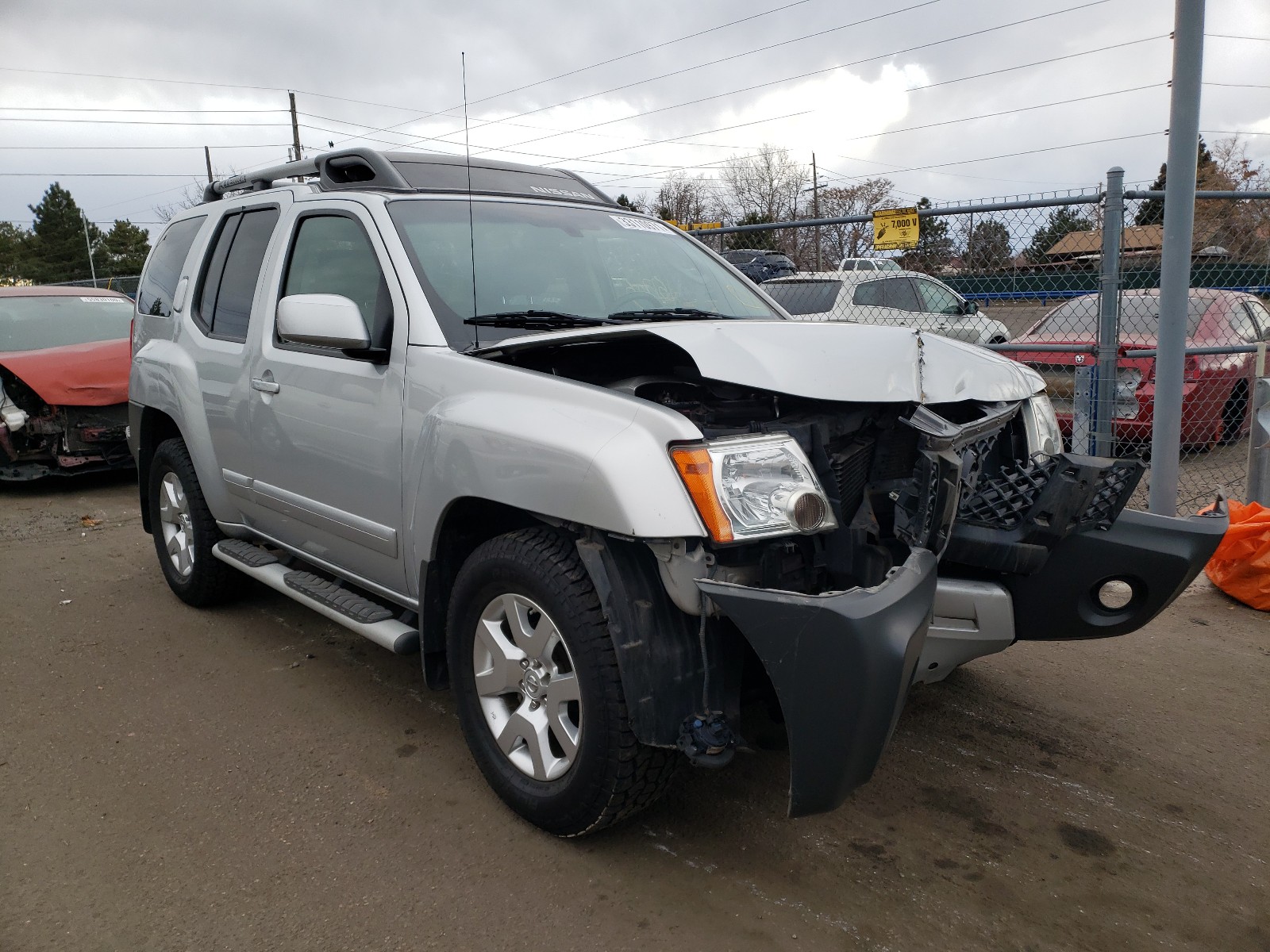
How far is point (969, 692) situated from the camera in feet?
12.7

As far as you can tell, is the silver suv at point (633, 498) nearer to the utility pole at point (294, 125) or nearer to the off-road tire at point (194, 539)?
the off-road tire at point (194, 539)

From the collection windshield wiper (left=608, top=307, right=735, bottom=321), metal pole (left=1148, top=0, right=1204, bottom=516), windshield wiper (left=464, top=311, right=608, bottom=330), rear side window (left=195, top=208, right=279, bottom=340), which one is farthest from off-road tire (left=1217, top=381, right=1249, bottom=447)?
rear side window (left=195, top=208, right=279, bottom=340)

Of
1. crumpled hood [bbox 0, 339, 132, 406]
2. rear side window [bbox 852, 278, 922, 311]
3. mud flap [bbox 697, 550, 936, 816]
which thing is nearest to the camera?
mud flap [bbox 697, 550, 936, 816]

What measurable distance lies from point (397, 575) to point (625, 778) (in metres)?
1.22

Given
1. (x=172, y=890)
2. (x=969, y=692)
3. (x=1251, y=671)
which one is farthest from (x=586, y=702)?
(x=1251, y=671)

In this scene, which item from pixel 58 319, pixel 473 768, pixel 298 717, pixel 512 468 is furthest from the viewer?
pixel 58 319

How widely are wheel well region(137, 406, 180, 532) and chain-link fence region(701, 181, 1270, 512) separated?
136 inches

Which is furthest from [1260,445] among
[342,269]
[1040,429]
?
[342,269]

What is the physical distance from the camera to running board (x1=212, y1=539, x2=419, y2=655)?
10.7 ft

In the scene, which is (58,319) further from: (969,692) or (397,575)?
(969,692)

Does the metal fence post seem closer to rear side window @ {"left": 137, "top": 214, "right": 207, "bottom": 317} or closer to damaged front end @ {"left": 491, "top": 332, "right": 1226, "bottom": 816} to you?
damaged front end @ {"left": 491, "top": 332, "right": 1226, "bottom": 816}

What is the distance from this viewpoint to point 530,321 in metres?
3.22

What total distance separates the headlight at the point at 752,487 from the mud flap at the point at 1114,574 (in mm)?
831

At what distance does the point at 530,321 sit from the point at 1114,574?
2.00 m
